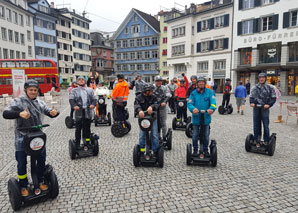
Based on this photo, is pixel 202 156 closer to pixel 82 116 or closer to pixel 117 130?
pixel 82 116

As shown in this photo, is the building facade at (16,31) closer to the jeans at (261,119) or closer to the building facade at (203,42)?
the building facade at (203,42)

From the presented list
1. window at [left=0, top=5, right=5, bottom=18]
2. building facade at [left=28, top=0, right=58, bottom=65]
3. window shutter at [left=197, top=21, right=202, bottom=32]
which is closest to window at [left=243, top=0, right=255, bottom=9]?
window shutter at [left=197, top=21, right=202, bottom=32]

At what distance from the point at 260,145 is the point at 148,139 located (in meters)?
3.23

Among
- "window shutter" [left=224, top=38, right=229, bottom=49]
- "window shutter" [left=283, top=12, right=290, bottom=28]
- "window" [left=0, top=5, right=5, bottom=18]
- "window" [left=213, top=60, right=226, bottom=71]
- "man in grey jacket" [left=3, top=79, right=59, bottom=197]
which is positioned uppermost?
"window" [left=0, top=5, right=5, bottom=18]

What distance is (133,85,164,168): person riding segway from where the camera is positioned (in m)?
5.35

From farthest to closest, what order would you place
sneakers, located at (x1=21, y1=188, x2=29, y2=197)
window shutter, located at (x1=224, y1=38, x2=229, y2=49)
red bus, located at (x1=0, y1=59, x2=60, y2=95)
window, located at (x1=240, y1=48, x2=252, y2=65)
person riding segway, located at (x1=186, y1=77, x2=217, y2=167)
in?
1. window shutter, located at (x1=224, y1=38, x2=229, y2=49)
2. window, located at (x1=240, y1=48, x2=252, y2=65)
3. red bus, located at (x1=0, y1=59, x2=60, y2=95)
4. person riding segway, located at (x1=186, y1=77, x2=217, y2=167)
5. sneakers, located at (x1=21, y1=188, x2=29, y2=197)

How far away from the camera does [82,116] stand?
19.9 feet

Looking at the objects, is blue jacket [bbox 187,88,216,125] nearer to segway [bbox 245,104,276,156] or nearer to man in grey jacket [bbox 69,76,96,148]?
segway [bbox 245,104,276,156]

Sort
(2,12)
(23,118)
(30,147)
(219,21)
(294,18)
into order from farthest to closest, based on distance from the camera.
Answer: (2,12), (219,21), (294,18), (23,118), (30,147)

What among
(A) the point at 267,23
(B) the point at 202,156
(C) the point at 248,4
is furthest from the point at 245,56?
(B) the point at 202,156

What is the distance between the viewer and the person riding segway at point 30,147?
3584mm

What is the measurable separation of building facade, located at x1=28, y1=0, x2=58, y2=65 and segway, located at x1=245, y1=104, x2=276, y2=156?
155 feet

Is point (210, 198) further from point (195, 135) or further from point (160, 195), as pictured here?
point (195, 135)

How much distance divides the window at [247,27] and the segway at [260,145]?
27865 mm
